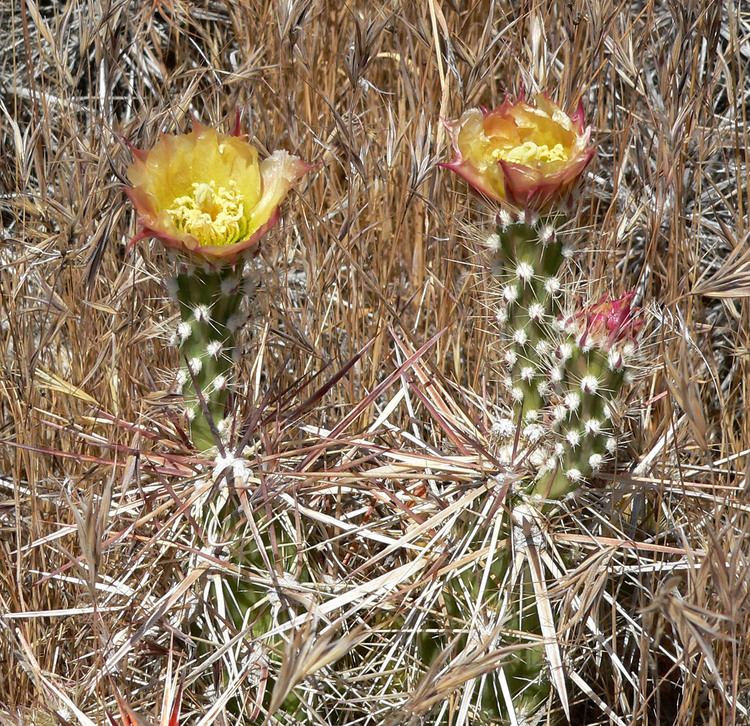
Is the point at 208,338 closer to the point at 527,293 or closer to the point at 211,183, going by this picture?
the point at 211,183

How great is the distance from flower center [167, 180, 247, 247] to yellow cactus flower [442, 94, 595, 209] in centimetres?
24

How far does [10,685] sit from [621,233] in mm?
1011

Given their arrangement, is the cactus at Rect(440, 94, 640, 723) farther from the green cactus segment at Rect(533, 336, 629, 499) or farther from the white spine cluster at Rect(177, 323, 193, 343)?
the white spine cluster at Rect(177, 323, 193, 343)

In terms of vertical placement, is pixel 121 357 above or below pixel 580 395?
below

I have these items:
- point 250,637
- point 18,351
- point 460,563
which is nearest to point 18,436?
point 18,351

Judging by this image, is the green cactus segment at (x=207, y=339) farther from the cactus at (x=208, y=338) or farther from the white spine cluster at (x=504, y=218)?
the white spine cluster at (x=504, y=218)

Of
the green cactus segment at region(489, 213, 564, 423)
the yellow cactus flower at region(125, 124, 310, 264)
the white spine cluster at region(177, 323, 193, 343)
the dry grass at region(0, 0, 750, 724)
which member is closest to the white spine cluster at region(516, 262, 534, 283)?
the green cactus segment at region(489, 213, 564, 423)

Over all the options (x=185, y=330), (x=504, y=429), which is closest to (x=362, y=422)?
(x=504, y=429)

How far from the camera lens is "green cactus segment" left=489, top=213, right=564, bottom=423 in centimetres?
110

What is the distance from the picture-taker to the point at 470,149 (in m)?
1.15

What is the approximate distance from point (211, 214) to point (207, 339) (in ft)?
0.45

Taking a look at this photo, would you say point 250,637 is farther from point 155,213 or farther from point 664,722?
point 664,722

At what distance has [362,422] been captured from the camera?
142cm

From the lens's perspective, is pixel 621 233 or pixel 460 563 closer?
pixel 460 563
